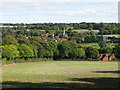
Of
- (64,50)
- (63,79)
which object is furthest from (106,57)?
(63,79)

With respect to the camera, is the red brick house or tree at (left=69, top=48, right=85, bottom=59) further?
the red brick house

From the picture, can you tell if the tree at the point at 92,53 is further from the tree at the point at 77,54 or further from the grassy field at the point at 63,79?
the grassy field at the point at 63,79

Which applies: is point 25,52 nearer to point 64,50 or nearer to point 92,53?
point 64,50

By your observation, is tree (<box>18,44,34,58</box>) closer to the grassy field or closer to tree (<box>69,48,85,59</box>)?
→ tree (<box>69,48,85,59</box>)

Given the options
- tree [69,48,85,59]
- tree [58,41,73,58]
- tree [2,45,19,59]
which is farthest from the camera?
tree [58,41,73,58]

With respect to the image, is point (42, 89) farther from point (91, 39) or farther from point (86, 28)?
point (86, 28)

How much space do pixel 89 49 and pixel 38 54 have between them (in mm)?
15492

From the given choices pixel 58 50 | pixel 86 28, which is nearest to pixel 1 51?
pixel 58 50

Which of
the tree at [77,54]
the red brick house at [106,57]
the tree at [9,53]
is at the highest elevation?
the tree at [9,53]

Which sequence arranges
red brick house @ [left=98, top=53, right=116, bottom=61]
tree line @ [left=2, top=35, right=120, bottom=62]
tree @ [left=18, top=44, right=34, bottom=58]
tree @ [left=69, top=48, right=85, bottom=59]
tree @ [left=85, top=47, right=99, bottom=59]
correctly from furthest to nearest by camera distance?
tree @ [left=85, top=47, right=99, bottom=59]
red brick house @ [left=98, top=53, right=116, bottom=61]
tree @ [left=69, top=48, right=85, bottom=59]
tree line @ [left=2, top=35, right=120, bottom=62]
tree @ [left=18, top=44, right=34, bottom=58]

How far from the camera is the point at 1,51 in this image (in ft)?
209

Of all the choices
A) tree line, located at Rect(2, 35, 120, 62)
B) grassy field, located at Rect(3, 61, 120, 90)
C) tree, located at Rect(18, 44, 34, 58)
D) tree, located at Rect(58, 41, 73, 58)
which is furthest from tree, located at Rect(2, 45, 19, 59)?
grassy field, located at Rect(3, 61, 120, 90)

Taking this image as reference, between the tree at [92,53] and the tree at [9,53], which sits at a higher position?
the tree at [9,53]

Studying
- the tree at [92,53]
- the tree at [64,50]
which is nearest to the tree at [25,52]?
the tree at [64,50]
